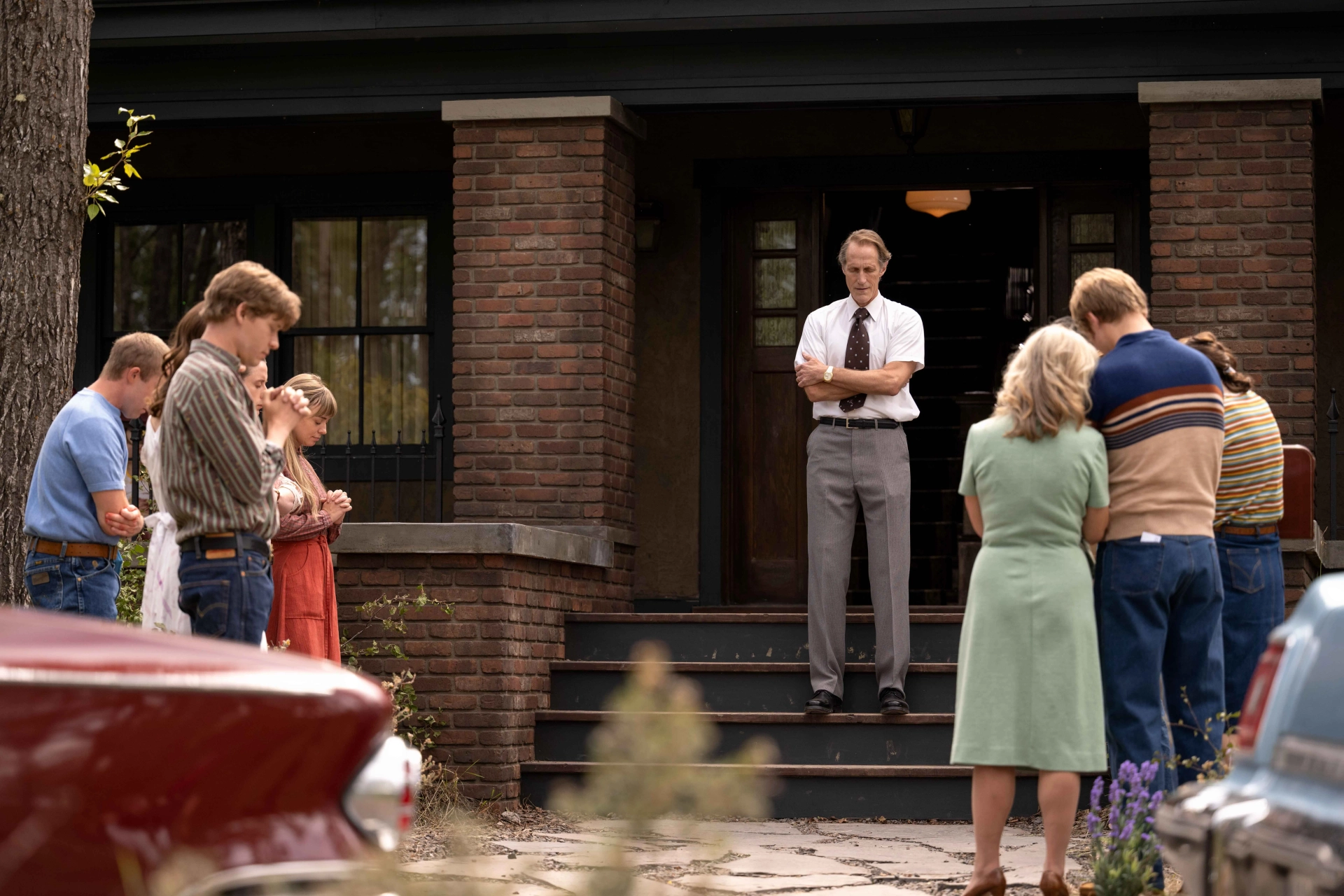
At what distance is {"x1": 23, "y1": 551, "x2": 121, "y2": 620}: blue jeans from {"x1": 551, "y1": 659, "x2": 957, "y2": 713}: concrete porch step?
2.72 metres

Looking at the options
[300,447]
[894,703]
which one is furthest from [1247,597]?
[300,447]

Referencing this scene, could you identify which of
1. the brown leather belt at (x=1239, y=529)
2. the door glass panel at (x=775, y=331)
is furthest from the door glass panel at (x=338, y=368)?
the brown leather belt at (x=1239, y=529)

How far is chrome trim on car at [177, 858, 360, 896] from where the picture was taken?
2.56 metres

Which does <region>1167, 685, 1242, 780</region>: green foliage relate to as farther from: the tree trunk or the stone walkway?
the tree trunk

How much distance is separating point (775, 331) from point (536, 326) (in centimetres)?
206

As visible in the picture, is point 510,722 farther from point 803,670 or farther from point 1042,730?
point 1042,730

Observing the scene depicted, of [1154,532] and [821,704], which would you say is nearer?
[1154,532]

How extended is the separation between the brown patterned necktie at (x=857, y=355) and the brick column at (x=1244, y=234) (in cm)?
179

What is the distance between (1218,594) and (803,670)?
3027 millimetres

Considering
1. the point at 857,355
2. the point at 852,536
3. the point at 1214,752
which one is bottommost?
the point at 1214,752

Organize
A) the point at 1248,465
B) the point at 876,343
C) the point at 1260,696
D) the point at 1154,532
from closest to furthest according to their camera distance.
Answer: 1. the point at 1260,696
2. the point at 1154,532
3. the point at 1248,465
4. the point at 876,343

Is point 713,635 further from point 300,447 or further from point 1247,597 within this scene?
point 1247,597

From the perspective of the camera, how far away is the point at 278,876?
8.63ft

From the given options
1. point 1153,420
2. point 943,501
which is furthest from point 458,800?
point 943,501
